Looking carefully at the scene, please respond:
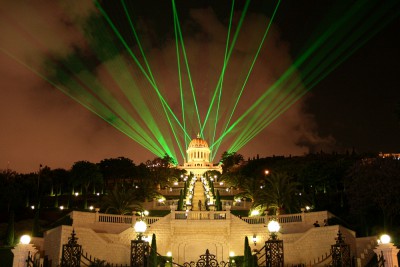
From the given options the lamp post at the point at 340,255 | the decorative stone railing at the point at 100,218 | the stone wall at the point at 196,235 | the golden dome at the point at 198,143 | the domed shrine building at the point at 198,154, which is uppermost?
the golden dome at the point at 198,143

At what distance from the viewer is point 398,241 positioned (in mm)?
33594

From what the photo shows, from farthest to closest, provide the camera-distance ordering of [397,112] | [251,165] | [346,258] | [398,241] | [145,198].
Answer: [251,165]
[145,198]
[397,112]
[398,241]
[346,258]

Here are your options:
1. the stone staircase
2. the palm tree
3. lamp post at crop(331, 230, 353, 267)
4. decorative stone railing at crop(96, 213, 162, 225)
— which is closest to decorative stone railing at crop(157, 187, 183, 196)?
the palm tree

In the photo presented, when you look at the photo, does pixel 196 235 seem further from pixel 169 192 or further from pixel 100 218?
pixel 169 192

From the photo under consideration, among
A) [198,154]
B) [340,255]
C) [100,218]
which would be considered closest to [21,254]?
[340,255]

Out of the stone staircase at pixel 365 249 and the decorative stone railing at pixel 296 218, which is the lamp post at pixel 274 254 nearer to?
the stone staircase at pixel 365 249

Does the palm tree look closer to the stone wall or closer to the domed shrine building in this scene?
the stone wall

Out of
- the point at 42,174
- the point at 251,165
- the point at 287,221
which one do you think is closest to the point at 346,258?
the point at 287,221

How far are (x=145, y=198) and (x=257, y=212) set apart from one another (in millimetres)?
15534

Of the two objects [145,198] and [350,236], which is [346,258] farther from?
[145,198]

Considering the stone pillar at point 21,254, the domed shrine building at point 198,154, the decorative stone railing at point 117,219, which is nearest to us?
the stone pillar at point 21,254

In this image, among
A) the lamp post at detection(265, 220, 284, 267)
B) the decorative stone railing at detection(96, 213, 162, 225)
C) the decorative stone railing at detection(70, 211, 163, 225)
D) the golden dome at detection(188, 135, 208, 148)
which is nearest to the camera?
the lamp post at detection(265, 220, 284, 267)

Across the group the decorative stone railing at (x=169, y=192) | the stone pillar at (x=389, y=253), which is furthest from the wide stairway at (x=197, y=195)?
the stone pillar at (x=389, y=253)

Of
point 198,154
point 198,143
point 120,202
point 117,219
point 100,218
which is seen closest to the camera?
point 100,218
